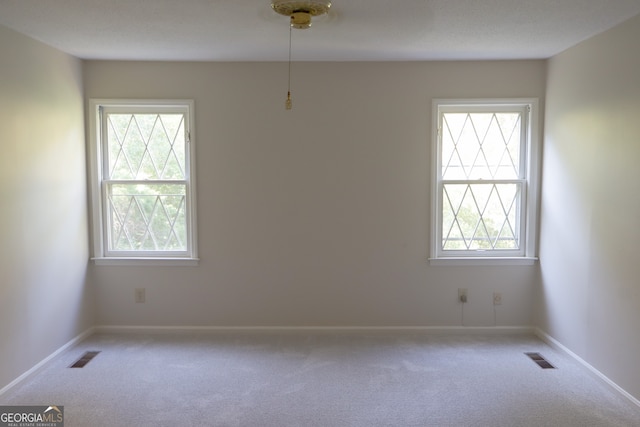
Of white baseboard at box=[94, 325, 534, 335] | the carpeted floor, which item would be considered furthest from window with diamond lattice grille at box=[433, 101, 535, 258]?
the carpeted floor

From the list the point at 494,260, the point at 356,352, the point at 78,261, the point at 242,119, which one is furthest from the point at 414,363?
the point at 78,261

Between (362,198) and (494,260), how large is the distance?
126cm

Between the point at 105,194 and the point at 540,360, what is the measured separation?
3758 mm

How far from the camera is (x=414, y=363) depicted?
3418 mm

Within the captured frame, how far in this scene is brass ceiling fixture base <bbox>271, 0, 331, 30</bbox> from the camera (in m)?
2.48

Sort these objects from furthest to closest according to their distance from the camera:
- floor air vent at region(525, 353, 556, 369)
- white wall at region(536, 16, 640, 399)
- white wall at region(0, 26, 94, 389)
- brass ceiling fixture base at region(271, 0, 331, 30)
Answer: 1. floor air vent at region(525, 353, 556, 369)
2. white wall at region(0, 26, 94, 389)
3. white wall at region(536, 16, 640, 399)
4. brass ceiling fixture base at region(271, 0, 331, 30)

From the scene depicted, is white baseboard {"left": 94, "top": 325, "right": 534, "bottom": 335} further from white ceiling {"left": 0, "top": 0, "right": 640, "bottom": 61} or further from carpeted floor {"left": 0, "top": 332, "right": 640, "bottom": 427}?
white ceiling {"left": 0, "top": 0, "right": 640, "bottom": 61}

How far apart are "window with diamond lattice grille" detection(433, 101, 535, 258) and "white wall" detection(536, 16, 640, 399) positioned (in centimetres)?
21

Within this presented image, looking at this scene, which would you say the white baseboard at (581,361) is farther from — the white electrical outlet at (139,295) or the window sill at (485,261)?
the white electrical outlet at (139,295)

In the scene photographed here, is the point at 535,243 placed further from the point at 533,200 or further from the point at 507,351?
the point at 507,351

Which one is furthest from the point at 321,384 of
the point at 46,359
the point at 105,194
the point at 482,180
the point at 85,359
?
the point at 105,194

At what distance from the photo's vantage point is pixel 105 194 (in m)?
4.01

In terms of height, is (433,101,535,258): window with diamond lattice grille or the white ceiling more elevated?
the white ceiling

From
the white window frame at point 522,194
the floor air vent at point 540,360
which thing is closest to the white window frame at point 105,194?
the white window frame at point 522,194
